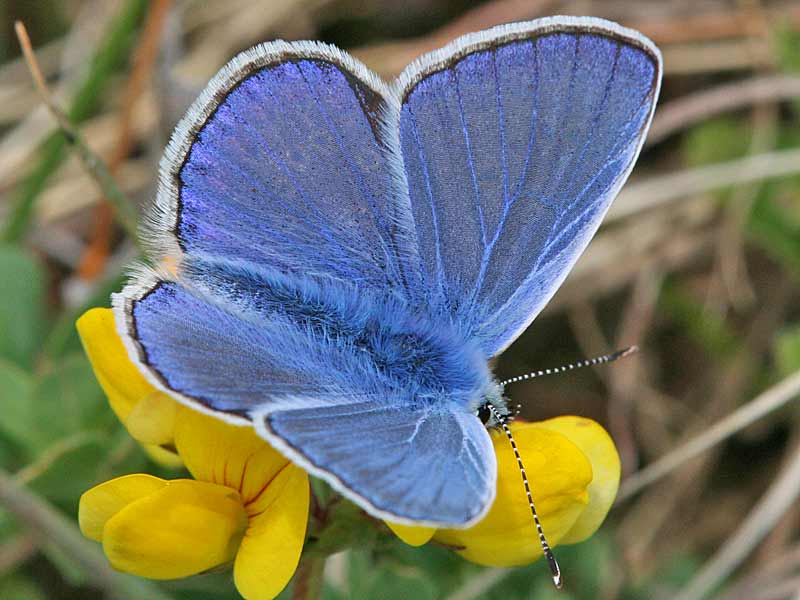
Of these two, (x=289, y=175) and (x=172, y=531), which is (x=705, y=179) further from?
(x=172, y=531)

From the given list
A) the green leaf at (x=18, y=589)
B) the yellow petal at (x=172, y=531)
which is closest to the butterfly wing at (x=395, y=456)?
the yellow petal at (x=172, y=531)

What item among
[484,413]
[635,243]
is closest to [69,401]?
[484,413]

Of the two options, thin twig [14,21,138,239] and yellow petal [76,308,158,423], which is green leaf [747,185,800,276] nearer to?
thin twig [14,21,138,239]

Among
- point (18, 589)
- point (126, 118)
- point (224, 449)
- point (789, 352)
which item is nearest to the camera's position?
point (224, 449)

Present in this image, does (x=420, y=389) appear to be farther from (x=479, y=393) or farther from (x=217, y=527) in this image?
(x=217, y=527)

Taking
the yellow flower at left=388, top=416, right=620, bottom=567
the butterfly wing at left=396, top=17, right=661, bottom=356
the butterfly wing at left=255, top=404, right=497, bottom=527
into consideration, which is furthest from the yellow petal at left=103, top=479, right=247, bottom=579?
the butterfly wing at left=396, top=17, right=661, bottom=356
